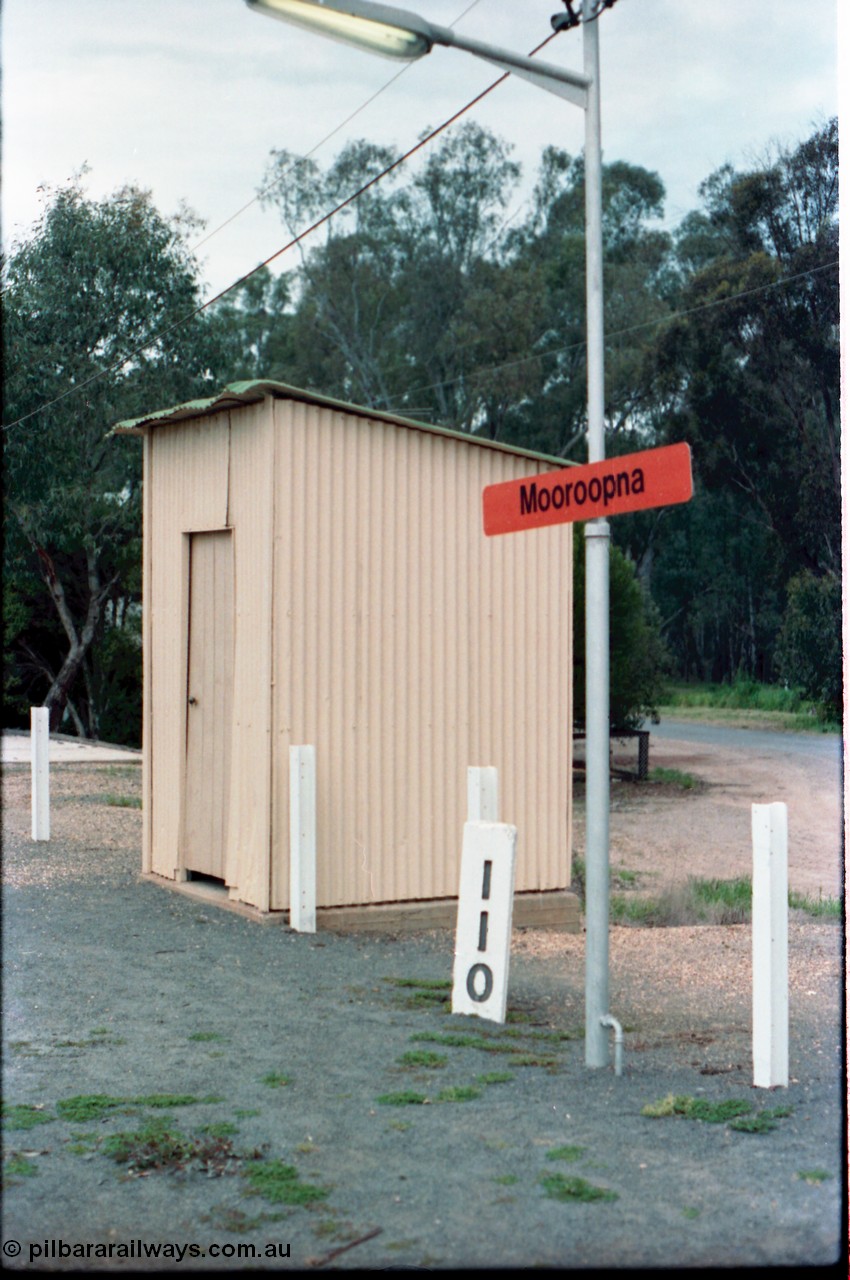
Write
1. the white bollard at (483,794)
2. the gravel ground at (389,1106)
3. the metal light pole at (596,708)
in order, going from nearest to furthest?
the gravel ground at (389,1106) < the metal light pole at (596,708) < the white bollard at (483,794)

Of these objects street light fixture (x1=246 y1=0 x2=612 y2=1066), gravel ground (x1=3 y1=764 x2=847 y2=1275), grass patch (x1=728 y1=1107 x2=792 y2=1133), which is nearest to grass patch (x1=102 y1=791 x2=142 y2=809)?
gravel ground (x1=3 y1=764 x2=847 y2=1275)

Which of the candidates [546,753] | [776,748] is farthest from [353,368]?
[546,753]

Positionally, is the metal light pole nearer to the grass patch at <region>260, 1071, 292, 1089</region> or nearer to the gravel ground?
the gravel ground

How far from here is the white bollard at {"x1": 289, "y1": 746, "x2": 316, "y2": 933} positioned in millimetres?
8805

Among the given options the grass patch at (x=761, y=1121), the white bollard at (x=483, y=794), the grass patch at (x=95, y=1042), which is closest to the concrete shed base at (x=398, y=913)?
the white bollard at (x=483, y=794)

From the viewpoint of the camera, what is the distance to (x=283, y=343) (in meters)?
47.5

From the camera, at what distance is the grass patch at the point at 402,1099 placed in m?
5.36

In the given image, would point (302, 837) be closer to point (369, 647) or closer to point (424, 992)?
point (369, 647)

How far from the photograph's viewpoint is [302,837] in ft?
29.0

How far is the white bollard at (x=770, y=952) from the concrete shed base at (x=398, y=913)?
3.80 meters

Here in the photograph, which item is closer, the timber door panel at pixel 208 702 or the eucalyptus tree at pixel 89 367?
the timber door panel at pixel 208 702

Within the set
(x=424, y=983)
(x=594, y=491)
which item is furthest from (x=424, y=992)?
(x=594, y=491)

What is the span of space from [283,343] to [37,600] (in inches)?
760

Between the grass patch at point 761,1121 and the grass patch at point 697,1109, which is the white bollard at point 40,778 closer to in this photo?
the grass patch at point 697,1109
